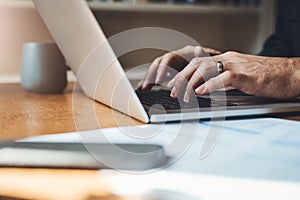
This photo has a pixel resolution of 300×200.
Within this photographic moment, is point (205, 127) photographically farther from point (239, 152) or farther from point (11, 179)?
point (11, 179)

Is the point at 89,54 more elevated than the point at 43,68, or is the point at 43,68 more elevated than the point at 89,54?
the point at 89,54

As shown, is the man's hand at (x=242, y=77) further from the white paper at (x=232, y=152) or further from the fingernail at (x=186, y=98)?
the white paper at (x=232, y=152)

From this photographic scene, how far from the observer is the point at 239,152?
2.15ft

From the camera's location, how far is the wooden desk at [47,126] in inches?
20.1

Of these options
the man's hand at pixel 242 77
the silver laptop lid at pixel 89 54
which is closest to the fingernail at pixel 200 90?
the man's hand at pixel 242 77

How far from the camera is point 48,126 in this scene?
0.83m

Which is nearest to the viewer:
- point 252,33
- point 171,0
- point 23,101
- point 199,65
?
point 199,65

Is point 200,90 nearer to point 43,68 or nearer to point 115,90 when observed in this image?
point 115,90

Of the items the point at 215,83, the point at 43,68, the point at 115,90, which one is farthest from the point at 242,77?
the point at 43,68

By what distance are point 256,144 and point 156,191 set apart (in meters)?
0.25

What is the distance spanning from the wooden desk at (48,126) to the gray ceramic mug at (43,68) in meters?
0.04

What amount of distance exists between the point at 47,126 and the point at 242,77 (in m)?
0.42

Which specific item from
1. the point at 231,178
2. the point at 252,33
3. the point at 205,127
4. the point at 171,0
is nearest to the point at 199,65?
the point at 205,127

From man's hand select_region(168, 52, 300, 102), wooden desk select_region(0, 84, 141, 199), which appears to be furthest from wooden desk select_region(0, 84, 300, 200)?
man's hand select_region(168, 52, 300, 102)
